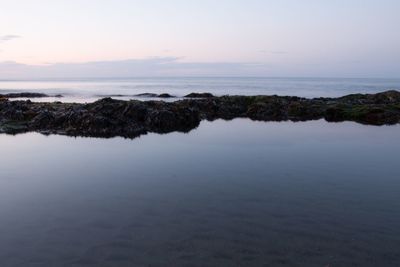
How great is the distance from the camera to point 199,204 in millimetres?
13297

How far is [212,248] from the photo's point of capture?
9.88m

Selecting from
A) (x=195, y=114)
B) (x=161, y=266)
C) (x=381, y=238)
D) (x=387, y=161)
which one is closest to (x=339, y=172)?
(x=387, y=161)

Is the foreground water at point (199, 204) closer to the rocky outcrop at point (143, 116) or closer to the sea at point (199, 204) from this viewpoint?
the sea at point (199, 204)

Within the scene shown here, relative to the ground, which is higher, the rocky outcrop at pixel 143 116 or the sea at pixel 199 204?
the rocky outcrop at pixel 143 116

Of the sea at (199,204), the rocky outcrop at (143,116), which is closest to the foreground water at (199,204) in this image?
the sea at (199,204)

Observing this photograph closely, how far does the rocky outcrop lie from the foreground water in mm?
6104

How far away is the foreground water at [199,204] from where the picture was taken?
9648mm

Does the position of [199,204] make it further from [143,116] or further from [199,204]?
[143,116]

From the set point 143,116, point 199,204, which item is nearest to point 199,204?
point 199,204

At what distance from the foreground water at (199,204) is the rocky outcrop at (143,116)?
6.10 metres

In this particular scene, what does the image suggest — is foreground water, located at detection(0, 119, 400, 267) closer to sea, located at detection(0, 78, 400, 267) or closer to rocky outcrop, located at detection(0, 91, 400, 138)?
sea, located at detection(0, 78, 400, 267)

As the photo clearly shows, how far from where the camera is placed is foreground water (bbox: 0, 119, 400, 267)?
9.65 m

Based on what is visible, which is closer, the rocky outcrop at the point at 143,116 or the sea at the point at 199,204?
the sea at the point at 199,204

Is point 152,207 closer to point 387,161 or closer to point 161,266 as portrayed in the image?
point 161,266
